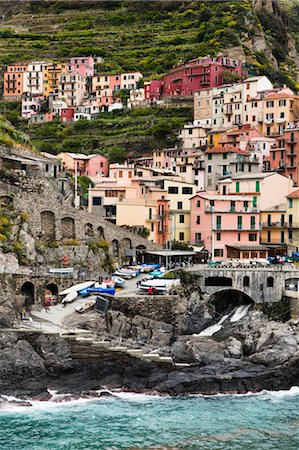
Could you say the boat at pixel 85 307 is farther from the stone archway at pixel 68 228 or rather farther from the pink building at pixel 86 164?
the pink building at pixel 86 164

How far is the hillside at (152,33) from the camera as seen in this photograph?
12488cm

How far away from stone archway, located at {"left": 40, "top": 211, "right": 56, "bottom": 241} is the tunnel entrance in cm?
1290

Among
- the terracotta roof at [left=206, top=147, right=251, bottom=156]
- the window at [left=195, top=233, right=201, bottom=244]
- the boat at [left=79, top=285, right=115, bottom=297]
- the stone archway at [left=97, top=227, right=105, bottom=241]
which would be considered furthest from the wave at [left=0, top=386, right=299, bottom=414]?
the terracotta roof at [left=206, top=147, right=251, bottom=156]

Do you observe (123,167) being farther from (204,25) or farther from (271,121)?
(204,25)

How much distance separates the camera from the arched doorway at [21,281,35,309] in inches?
2133

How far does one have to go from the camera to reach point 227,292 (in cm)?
6159

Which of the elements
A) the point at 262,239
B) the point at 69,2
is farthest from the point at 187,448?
the point at 69,2

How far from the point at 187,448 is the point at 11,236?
25802 millimetres

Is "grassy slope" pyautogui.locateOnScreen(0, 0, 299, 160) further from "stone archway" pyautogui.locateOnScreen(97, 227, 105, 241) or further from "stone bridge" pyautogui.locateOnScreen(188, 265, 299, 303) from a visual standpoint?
"stone bridge" pyautogui.locateOnScreen(188, 265, 299, 303)

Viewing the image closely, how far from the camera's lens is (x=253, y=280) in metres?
59.1

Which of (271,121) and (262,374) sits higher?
(271,121)

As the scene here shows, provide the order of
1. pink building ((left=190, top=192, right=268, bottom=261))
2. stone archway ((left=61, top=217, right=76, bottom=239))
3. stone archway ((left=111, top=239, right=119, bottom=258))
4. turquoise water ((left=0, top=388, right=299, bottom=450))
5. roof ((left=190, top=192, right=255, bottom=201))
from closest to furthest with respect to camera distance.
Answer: turquoise water ((left=0, top=388, right=299, bottom=450)) → stone archway ((left=61, top=217, right=76, bottom=239)) → stone archway ((left=111, top=239, right=119, bottom=258)) → pink building ((left=190, top=192, right=268, bottom=261)) → roof ((left=190, top=192, right=255, bottom=201))

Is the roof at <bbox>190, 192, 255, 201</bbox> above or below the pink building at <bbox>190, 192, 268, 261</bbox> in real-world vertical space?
above

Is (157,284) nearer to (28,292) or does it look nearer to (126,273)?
(126,273)
